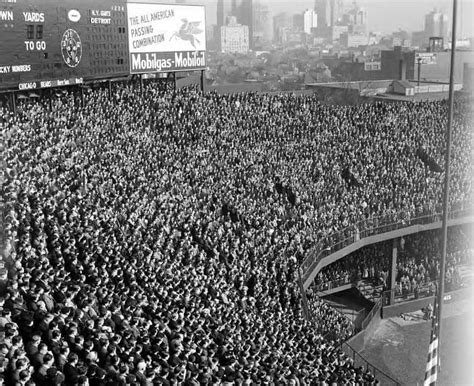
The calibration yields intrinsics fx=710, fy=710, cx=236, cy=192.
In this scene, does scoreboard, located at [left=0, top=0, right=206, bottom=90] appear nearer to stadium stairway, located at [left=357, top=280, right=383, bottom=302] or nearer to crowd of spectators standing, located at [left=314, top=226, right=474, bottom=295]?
crowd of spectators standing, located at [left=314, top=226, right=474, bottom=295]

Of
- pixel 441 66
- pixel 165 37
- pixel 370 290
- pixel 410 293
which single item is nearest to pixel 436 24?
pixel 441 66

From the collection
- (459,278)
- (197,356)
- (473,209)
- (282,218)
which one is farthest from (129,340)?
(473,209)

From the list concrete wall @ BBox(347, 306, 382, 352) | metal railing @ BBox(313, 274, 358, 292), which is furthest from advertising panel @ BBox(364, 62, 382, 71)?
concrete wall @ BBox(347, 306, 382, 352)

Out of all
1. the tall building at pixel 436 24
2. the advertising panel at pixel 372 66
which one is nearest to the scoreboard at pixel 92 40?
the advertising panel at pixel 372 66

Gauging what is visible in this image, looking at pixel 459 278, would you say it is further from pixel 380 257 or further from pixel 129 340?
pixel 129 340

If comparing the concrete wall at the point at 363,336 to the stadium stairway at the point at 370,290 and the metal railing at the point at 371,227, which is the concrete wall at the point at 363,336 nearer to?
the stadium stairway at the point at 370,290

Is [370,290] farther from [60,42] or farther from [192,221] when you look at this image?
[60,42]
